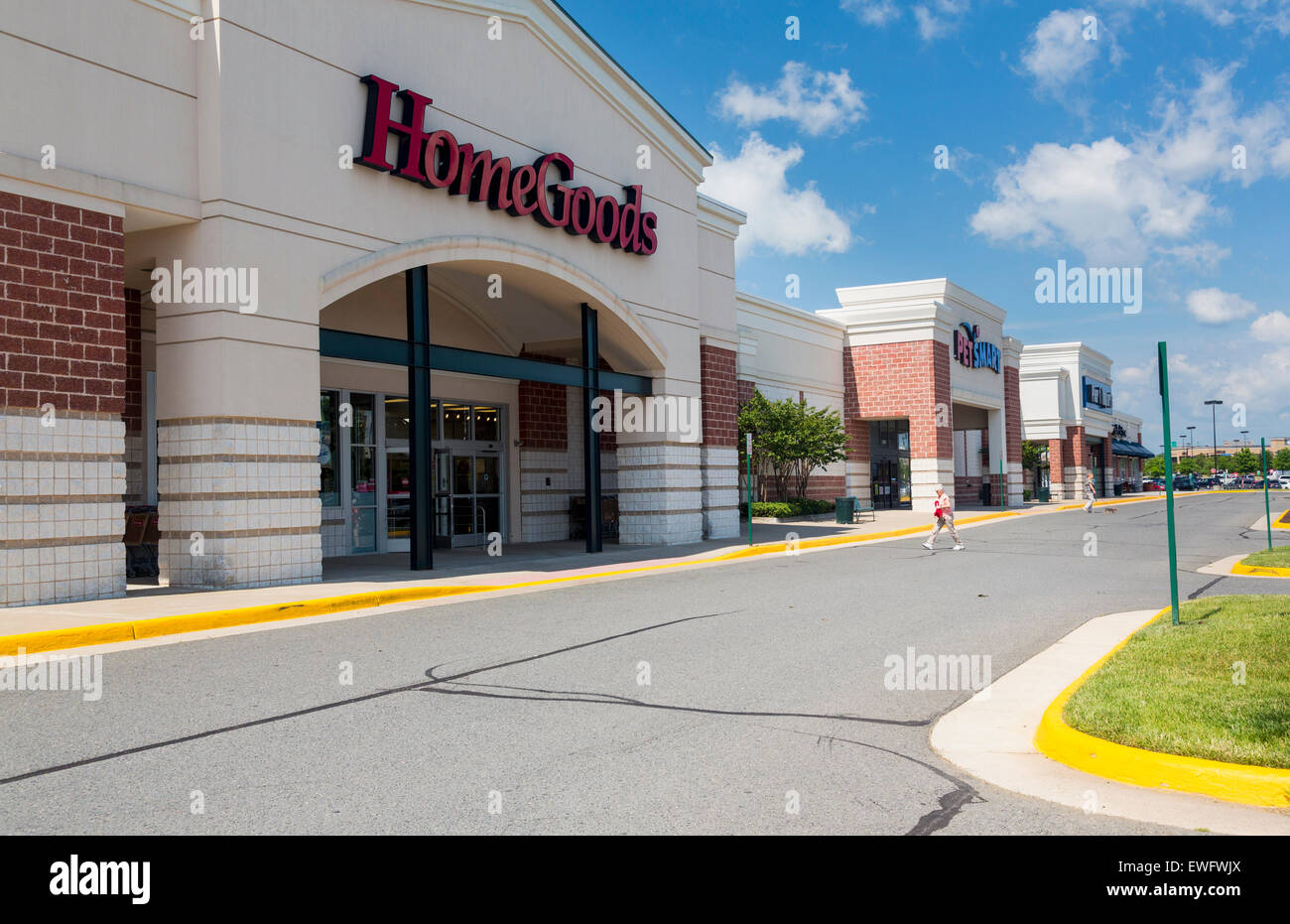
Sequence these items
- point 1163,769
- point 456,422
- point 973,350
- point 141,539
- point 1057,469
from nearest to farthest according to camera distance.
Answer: point 1163,769
point 141,539
point 456,422
point 973,350
point 1057,469

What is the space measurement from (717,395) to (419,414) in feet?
35.1

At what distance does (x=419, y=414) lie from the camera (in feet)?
54.3

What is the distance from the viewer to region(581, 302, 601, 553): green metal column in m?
21.1

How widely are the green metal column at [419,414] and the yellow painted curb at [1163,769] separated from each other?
1219cm

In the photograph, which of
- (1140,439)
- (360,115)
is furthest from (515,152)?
(1140,439)

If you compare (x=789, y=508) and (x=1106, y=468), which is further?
(x=1106, y=468)

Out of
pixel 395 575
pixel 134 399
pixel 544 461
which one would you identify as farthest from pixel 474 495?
pixel 134 399

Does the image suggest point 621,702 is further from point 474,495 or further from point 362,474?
point 474,495

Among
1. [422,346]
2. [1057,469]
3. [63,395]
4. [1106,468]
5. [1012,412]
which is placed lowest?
[1057,469]

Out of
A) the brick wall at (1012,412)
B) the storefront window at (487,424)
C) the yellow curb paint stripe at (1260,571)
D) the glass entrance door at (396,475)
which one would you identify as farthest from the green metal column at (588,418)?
the brick wall at (1012,412)

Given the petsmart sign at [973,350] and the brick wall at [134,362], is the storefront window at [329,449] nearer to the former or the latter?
the brick wall at [134,362]

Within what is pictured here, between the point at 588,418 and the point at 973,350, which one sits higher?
the point at 973,350

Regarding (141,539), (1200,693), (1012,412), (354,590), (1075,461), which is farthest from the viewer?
(1075,461)
